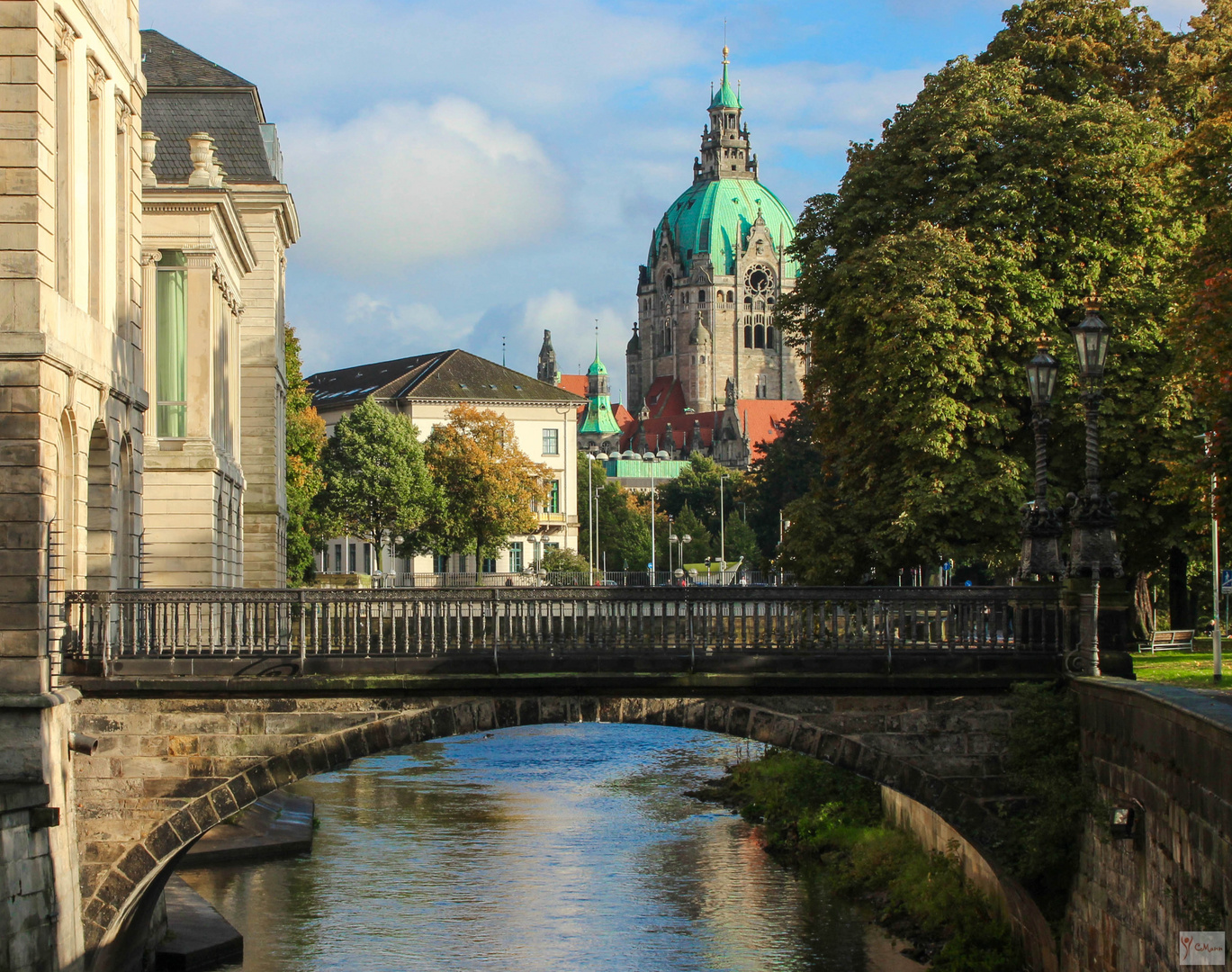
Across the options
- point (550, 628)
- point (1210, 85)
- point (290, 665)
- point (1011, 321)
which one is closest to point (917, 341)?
point (1011, 321)

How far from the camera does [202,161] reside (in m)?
34.4

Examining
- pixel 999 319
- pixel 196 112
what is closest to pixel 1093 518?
pixel 999 319

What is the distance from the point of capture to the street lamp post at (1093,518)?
1906cm

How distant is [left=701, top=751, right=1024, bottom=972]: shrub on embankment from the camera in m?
22.3

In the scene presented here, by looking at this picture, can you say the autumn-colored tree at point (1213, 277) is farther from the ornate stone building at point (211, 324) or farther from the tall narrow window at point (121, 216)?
the ornate stone building at point (211, 324)

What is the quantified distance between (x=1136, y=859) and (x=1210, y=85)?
69.7 feet

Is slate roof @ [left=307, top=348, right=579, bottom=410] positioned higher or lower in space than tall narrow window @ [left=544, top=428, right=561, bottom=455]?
higher

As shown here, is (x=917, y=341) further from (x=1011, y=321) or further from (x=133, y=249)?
(x=133, y=249)

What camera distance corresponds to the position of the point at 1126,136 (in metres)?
32.6

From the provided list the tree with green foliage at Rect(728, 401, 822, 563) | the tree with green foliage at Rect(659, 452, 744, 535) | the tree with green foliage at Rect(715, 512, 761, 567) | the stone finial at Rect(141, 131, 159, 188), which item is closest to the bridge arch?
the stone finial at Rect(141, 131, 159, 188)

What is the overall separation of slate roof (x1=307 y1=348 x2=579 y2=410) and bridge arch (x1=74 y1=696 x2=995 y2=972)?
8503cm

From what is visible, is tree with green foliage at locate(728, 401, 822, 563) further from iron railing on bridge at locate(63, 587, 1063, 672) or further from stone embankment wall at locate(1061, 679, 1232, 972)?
stone embankment wall at locate(1061, 679, 1232, 972)

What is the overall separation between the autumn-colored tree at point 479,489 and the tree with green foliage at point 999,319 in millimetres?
52640

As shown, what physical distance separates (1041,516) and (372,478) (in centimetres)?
6149
